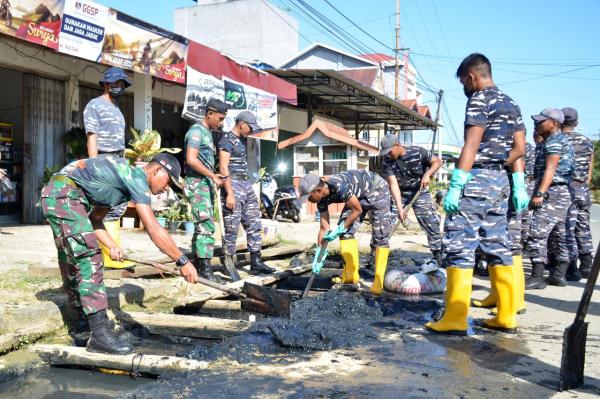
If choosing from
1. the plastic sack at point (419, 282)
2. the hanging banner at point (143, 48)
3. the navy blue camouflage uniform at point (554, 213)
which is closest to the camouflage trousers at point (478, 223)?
the plastic sack at point (419, 282)

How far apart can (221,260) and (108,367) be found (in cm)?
369

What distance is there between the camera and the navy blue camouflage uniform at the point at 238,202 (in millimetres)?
6199

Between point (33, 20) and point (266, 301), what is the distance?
5.33 metres

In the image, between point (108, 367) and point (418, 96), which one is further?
point (418, 96)

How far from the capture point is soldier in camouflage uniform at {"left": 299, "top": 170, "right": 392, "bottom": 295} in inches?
216

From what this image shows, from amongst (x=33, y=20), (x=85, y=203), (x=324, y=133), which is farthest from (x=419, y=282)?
(x=324, y=133)

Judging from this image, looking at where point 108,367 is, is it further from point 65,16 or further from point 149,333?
point 65,16

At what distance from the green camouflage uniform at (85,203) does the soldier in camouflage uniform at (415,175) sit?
3601 mm

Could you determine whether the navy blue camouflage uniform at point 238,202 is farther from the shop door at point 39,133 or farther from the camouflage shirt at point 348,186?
the shop door at point 39,133

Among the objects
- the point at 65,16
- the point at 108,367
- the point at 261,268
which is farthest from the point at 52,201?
the point at 65,16

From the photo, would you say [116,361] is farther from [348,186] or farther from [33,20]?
[33,20]

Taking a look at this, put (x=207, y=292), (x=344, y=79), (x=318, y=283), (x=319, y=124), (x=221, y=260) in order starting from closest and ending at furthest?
(x=207, y=292) → (x=318, y=283) → (x=221, y=260) → (x=344, y=79) → (x=319, y=124)

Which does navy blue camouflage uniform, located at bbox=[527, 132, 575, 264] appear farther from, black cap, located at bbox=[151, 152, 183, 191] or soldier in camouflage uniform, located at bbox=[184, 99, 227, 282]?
black cap, located at bbox=[151, 152, 183, 191]

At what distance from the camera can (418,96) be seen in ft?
173
